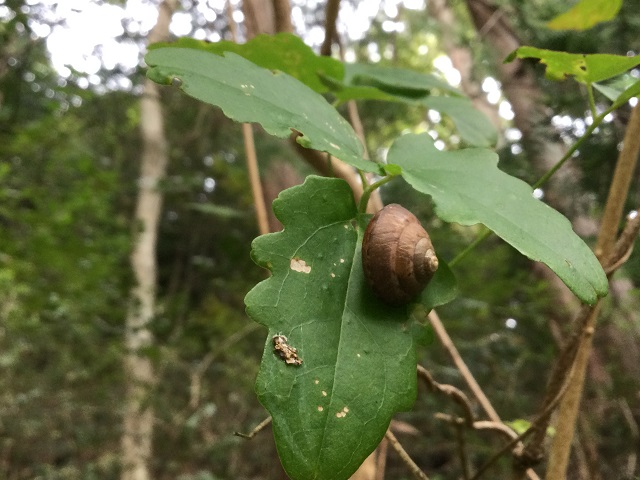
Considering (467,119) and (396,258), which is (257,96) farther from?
(467,119)

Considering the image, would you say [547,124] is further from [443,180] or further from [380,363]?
[380,363]

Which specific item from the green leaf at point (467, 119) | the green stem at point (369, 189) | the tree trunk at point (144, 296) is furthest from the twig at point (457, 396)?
the tree trunk at point (144, 296)

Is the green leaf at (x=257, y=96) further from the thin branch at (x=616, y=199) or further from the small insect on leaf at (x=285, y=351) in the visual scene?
the thin branch at (x=616, y=199)

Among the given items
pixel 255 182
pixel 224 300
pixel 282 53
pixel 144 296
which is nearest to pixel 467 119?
pixel 282 53

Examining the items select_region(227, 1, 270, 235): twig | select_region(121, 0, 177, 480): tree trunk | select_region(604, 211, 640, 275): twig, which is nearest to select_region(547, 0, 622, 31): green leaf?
select_region(604, 211, 640, 275): twig

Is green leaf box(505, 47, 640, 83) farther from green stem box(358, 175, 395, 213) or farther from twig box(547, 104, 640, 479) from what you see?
green stem box(358, 175, 395, 213)

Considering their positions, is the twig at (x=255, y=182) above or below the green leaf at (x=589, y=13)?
below
